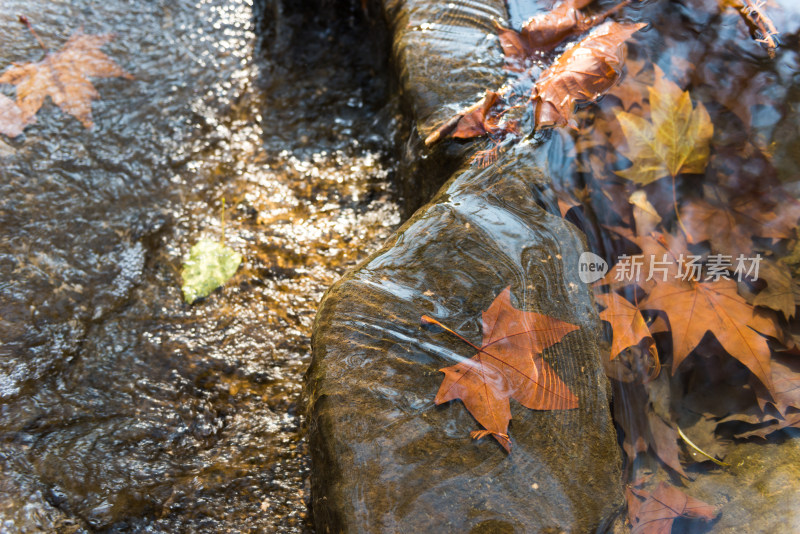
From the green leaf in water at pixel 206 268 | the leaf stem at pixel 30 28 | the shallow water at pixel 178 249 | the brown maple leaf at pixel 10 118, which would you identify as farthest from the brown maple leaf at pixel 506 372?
the leaf stem at pixel 30 28

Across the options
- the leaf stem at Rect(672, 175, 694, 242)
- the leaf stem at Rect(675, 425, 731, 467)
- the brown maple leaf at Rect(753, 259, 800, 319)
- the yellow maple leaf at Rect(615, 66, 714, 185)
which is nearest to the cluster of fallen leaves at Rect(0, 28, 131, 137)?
the yellow maple leaf at Rect(615, 66, 714, 185)

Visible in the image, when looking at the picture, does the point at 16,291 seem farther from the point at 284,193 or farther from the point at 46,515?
the point at 284,193

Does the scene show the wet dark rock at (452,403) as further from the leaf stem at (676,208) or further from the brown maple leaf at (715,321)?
the leaf stem at (676,208)

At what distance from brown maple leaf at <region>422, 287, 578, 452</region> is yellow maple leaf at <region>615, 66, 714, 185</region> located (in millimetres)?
914

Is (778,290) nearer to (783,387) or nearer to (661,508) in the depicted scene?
(783,387)

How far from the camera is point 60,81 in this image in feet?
9.79

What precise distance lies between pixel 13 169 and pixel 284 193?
135 centimetres

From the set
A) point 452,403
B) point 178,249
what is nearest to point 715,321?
point 452,403

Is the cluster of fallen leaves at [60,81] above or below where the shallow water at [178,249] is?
above

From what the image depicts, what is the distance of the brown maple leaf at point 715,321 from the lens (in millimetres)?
1888

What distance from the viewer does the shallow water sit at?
6.03 feet

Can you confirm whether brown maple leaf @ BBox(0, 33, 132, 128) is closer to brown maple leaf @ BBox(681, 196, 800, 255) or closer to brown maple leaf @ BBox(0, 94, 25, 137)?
brown maple leaf @ BBox(0, 94, 25, 137)

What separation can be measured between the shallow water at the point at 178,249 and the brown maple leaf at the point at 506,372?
0.76 m

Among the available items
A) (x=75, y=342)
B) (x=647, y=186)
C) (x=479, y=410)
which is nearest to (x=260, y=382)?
(x=75, y=342)
